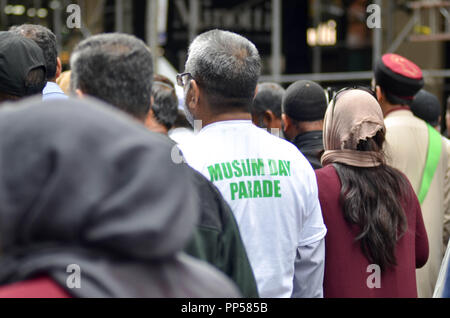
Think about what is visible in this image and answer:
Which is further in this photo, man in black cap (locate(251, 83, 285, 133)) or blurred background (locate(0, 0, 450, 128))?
blurred background (locate(0, 0, 450, 128))

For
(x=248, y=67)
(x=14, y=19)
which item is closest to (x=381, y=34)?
(x=14, y=19)

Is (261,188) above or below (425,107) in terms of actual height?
above

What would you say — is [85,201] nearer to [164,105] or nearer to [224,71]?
[224,71]

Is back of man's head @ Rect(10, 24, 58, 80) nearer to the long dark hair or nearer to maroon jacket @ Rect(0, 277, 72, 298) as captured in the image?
the long dark hair

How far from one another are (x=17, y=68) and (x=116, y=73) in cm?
100

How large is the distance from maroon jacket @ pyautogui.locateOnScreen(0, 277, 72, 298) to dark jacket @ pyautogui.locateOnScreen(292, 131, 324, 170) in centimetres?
264

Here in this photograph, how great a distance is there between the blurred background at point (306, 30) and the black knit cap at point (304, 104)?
7.61m

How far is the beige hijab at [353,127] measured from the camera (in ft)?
10.1

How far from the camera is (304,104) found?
4020 mm

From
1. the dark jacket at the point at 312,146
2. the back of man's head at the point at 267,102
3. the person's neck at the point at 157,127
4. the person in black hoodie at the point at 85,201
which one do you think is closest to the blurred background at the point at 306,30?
the back of man's head at the point at 267,102

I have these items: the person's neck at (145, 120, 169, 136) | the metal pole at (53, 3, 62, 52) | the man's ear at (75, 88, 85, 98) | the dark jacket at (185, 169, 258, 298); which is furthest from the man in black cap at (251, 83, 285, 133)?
the metal pole at (53, 3, 62, 52)

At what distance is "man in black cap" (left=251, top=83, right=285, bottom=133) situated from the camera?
4.68 meters

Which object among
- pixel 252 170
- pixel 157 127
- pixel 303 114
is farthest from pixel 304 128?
pixel 252 170

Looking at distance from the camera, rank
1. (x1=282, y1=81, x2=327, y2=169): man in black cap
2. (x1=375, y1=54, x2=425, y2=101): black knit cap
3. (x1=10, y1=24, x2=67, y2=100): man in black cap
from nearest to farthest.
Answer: (x1=10, y1=24, x2=67, y2=100): man in black cap < (x1=282, y1=81, x2=327, y2=169): man in black cap < (x1=375, y1=54, x2=425, y2=101): black knit cap
